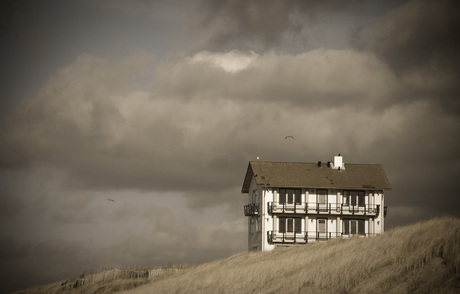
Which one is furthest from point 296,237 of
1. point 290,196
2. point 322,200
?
point 322,200

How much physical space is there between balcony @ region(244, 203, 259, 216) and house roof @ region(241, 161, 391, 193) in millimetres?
3174

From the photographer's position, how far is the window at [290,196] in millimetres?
73125

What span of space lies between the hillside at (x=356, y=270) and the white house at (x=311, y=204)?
10.9 metres

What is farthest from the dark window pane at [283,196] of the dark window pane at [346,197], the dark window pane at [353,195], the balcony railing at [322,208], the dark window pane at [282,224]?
the dark window pane at [353,195]

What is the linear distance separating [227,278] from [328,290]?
454 inches

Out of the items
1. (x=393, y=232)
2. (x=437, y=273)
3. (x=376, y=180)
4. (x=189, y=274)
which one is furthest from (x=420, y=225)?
(x=376, y=180)

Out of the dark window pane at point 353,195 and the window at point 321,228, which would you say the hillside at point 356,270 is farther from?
the dark window pane at point 353,195

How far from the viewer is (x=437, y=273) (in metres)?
39.9

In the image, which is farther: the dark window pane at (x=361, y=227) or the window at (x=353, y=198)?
the window at (x=353, y=198)

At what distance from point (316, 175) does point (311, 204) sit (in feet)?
10.6

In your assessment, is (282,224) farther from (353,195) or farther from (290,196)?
(353,195)

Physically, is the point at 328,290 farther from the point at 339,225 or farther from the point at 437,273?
the point at 339,225

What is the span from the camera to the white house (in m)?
72.5

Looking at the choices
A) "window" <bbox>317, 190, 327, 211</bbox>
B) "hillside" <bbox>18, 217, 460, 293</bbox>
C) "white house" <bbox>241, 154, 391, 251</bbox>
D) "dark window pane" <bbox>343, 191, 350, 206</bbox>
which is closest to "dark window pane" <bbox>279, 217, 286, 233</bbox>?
"white house" <bbox>241, 154, 391, 251</bbox>
